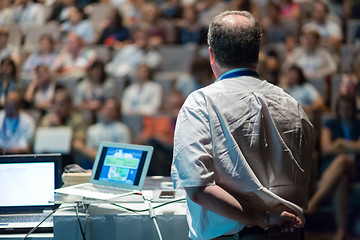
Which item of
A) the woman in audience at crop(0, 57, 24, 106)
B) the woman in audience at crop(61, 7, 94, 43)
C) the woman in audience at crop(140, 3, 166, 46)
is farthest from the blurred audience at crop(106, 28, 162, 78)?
the woman in audience at crop(0, 57, 24, 106)

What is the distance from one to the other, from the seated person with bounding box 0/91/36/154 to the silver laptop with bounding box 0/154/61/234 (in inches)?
120

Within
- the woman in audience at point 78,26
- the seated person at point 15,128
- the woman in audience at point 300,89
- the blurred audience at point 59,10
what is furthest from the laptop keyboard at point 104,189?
the blurred audience at point 59,10

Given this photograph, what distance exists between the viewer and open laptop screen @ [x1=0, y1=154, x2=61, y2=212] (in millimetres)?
1919

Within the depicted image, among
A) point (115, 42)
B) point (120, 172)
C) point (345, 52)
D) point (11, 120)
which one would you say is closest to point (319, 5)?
point (345, 52)

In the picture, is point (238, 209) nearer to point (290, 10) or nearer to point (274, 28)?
point (274, 28)

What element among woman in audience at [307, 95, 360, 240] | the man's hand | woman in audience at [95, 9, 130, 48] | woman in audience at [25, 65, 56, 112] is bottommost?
woman in audience at [307, 95, 360, 240]

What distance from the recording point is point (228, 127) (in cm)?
138

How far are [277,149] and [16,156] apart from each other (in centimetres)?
99

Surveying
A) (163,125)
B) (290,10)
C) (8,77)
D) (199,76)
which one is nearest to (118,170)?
(163,125)

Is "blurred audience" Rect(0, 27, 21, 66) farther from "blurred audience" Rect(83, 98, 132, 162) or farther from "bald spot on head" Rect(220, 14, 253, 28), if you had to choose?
"bald spot on head" Rect(220, 14, 253, 28)

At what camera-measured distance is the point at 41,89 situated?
5.80 metres

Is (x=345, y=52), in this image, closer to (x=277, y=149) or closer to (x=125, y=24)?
(x=125, y=24)

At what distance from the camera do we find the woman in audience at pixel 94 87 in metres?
5.65

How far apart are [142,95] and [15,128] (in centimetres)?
138
